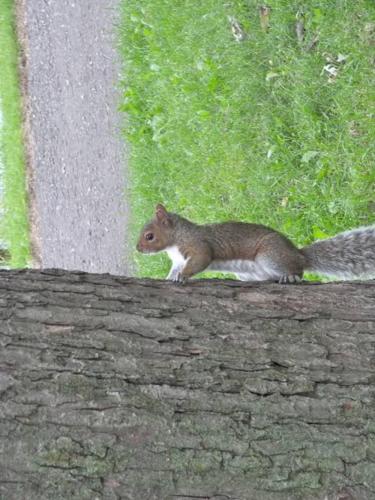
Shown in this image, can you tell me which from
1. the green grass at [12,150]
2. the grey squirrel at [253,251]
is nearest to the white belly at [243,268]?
the grey squirrel at [253,251]

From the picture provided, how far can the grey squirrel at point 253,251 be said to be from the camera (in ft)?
8.51

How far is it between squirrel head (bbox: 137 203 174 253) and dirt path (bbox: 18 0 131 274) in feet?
5.50

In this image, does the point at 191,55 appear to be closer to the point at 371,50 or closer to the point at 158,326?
the point at 371,50

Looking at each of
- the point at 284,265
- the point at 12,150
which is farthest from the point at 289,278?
the point at 12,150

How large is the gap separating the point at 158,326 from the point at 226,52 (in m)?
2.63

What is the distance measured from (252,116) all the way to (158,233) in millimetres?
1004

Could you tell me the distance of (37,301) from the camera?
158cm

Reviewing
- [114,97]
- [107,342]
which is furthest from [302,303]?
[114,97]

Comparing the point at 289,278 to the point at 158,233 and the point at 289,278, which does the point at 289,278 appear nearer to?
the point at 289,278

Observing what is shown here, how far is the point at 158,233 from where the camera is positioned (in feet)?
10.2

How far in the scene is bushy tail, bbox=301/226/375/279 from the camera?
258 centimetres

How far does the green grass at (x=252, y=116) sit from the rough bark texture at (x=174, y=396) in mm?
1707

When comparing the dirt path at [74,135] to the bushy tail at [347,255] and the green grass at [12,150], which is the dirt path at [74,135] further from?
the bushy tail at [347,255]

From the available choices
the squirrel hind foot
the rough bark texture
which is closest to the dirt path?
the squirrel hind foot
